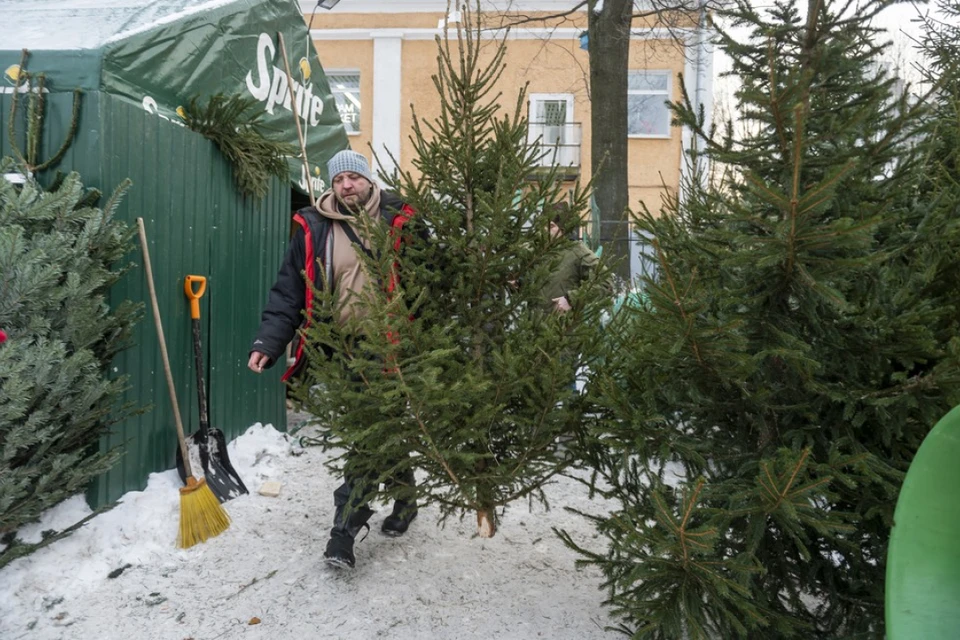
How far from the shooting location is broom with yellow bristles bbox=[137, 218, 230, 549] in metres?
3.97

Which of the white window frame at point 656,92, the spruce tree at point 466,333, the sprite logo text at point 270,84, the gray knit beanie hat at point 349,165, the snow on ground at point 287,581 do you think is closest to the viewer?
the spruce tree at point 466,333

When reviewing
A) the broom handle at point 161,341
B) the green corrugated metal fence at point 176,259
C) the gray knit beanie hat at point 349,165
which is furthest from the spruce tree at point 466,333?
the green corrugated metal fence at point 176,259

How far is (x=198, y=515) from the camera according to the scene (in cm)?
401

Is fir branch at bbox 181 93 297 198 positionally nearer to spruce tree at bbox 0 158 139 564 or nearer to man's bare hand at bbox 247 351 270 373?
spruce tree at bbox 0 158 139 564

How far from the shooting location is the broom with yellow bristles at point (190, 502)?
3.97m

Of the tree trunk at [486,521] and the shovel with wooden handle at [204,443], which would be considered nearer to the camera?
the tree trunk at [486,521]

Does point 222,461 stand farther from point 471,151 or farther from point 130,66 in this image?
point 471,151

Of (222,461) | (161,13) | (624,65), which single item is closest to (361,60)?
(624,65)

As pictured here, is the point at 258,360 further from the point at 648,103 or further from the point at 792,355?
the point at 648,103

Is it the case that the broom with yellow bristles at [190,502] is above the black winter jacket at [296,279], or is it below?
below

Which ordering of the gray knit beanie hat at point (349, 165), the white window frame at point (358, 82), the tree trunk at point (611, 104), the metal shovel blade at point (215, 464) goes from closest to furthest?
the gray knit beanie hat at point (349, 165), the metal shovel blade at point (215, 464), the tree trunk at point (611, 104), the white window frame at point (358, 82)

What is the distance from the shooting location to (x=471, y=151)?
3064 mm

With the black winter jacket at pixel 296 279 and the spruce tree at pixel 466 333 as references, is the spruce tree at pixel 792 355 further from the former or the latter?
the black winter jacket at pixel 296 279

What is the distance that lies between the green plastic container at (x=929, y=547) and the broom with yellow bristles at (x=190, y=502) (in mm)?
3363
